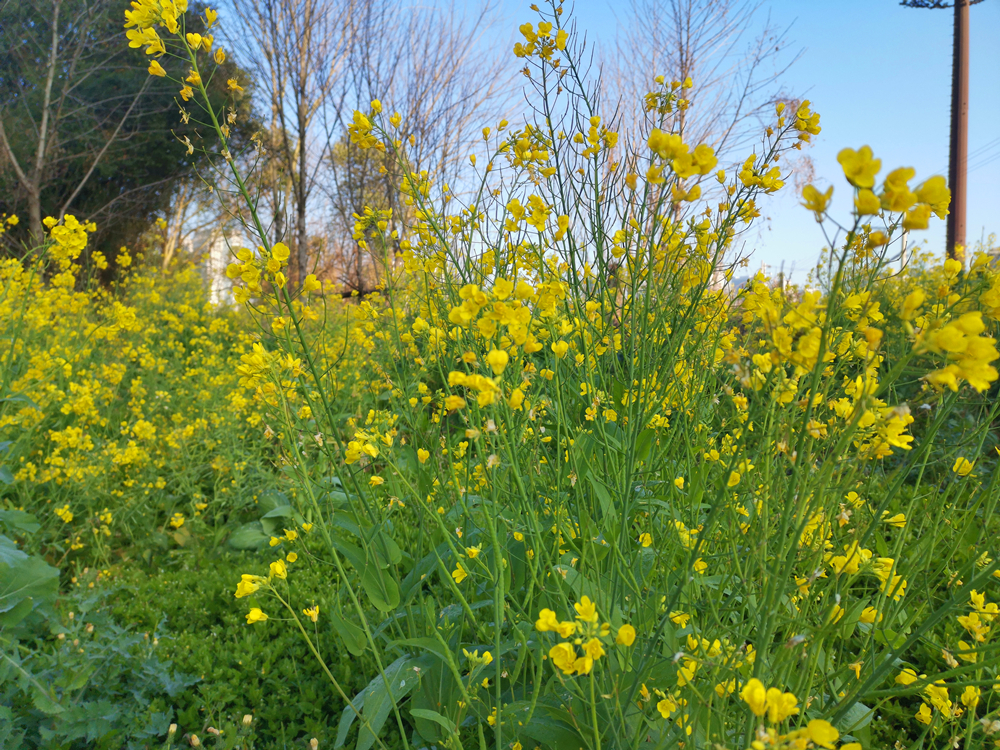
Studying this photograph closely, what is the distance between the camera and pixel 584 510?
4.75 ft

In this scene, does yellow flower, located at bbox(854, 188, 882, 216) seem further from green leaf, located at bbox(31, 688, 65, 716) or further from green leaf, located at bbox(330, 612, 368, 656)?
green leaf, located at bbox(31, 688, 65, 716)

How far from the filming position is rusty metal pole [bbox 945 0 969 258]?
7.64m

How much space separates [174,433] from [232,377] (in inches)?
39.3

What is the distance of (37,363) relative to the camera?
3268mm

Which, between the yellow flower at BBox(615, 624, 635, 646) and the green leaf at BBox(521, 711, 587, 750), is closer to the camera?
the yellow flower at BBox(615, 624, 635, 646)

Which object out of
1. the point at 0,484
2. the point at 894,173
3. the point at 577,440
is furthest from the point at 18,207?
the point at 894,173

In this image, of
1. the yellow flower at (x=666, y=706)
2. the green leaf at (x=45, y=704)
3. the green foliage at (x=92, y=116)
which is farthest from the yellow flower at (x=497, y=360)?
the green foliage at (x=92, y=116)

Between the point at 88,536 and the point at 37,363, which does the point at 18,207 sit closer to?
the point at 37,363

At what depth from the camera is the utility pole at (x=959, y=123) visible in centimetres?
764

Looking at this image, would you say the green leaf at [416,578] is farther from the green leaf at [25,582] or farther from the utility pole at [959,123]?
the utility pole at [959,123]

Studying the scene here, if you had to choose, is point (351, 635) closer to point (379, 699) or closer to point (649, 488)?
point (379, 699)

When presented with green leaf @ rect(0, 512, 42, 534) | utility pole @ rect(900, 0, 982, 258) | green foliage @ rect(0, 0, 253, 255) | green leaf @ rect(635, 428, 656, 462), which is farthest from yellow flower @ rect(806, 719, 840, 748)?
utility pole @ rect(900, 0, 982, 258)

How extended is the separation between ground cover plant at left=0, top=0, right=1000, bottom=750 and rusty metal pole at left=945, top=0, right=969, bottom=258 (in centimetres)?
714

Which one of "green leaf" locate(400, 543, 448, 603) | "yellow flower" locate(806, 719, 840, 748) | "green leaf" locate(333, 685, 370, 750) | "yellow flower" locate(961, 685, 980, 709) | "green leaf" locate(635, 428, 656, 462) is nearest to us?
"yellow flower" locate(806, 719, 840, 748)
